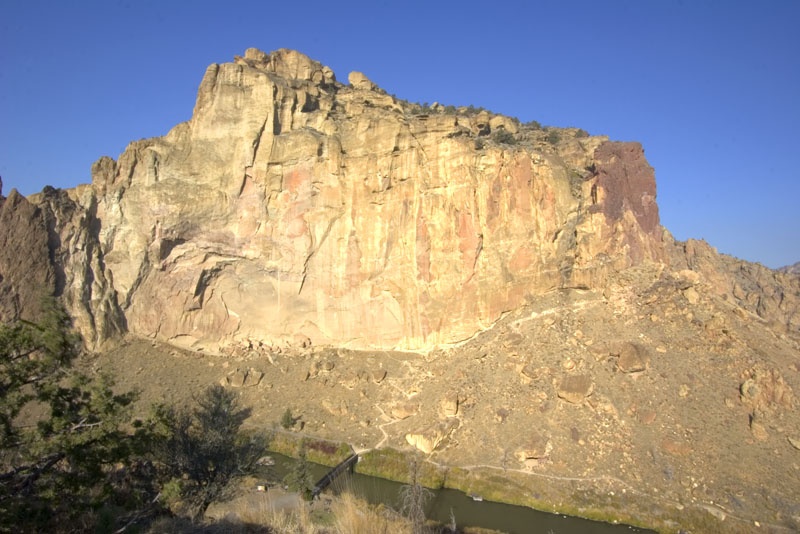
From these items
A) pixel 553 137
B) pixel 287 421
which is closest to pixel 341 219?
pixel 287 421

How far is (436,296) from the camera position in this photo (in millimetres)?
36000

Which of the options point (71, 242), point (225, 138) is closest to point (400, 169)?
point (225, 138)

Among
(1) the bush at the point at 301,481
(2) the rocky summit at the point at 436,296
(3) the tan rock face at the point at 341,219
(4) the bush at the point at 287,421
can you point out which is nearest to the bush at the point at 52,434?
(1) the bush at the point at 301,481

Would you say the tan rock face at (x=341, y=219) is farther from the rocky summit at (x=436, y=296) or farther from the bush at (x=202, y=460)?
the bush at (x=202, y=460)

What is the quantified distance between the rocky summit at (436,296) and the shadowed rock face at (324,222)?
0.54 ft

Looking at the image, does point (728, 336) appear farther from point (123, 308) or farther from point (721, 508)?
point (123, 308)

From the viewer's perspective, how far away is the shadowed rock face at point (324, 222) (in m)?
35.2

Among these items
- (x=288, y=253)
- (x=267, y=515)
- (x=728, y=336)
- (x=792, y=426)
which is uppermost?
(x=288, y=253)

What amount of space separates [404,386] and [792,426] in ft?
68.6

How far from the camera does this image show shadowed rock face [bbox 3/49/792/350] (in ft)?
115

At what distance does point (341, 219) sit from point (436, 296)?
10.2 metres

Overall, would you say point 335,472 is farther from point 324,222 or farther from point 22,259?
point 22,259

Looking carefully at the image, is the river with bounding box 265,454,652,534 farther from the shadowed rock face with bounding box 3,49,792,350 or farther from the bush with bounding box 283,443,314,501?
the shadowed rock face with bounding box 3,49,792,350

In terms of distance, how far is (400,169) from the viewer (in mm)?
37719
